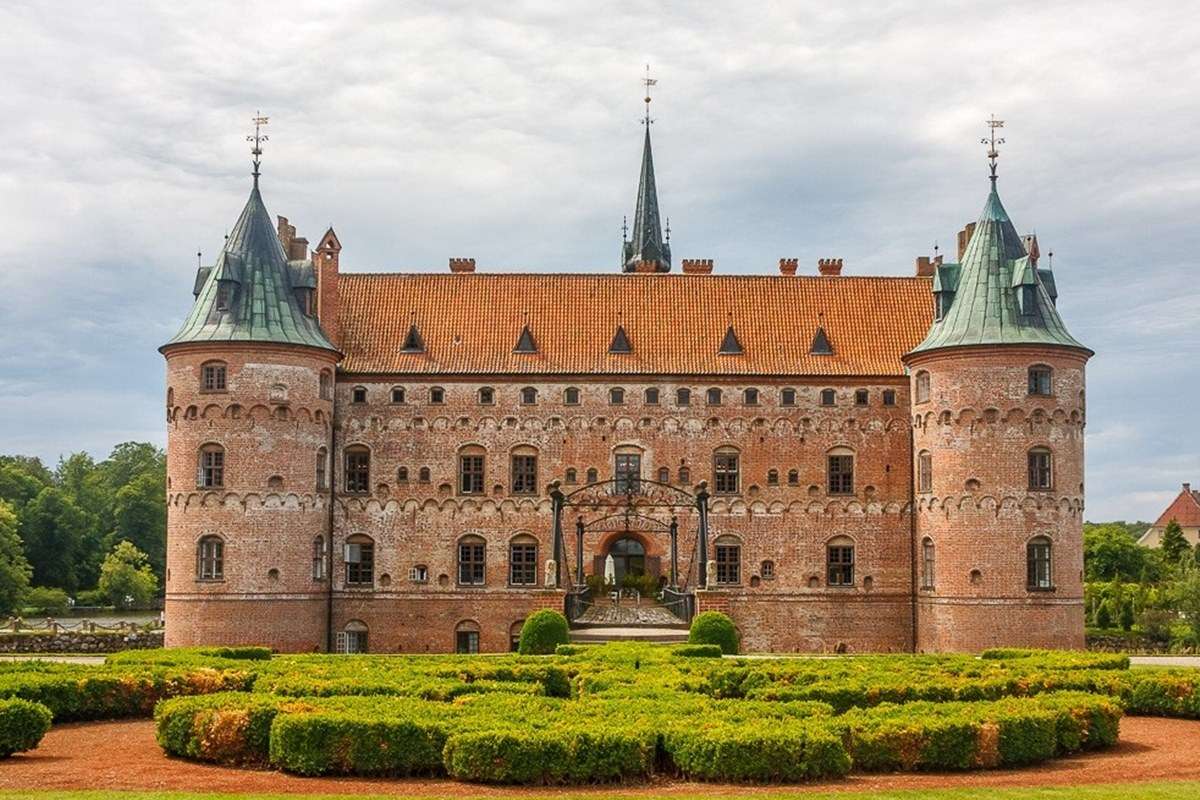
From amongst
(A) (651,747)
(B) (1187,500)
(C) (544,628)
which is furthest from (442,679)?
(B) (1187,500)

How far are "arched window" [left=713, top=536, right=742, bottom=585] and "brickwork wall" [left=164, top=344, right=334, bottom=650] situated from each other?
13.6 meters

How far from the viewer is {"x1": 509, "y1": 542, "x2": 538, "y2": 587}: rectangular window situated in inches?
1850

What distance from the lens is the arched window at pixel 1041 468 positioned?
43.5 m

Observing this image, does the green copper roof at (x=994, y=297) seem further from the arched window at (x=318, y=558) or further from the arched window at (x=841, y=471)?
the arched window at (x=318, y=558)

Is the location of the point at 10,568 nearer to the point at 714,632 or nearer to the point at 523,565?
the point at 523,565

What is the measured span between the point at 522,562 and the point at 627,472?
4751mm

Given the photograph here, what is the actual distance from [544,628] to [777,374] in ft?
47.9

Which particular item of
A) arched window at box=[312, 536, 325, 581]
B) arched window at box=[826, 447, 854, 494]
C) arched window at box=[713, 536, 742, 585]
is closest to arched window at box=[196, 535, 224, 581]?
arched window at box=[312, 536, 325, 581]

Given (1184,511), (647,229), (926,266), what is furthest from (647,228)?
(1184,511)

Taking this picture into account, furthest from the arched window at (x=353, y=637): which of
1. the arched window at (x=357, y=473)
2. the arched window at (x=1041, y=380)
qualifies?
the arched window at (x=1041, y=380)

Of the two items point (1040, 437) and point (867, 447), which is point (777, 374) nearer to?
point (867, 447)

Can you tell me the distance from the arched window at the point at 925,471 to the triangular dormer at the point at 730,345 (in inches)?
285

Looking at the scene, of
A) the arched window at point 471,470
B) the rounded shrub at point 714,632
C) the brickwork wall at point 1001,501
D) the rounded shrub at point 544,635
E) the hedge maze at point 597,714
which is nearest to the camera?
the hedge maze at point 597,714

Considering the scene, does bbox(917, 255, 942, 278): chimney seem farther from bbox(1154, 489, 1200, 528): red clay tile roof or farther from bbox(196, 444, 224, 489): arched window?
bbox(1154, 489, 1200, 528): red clay tile roof
